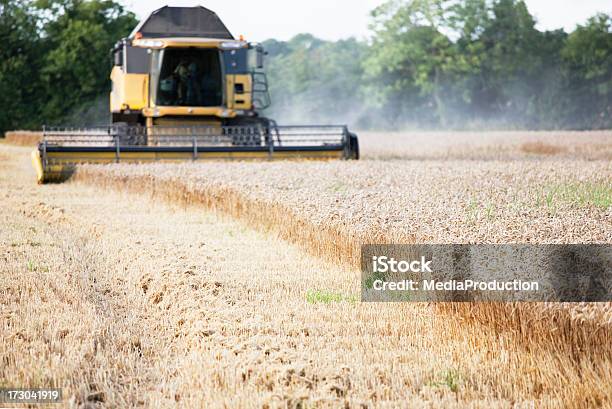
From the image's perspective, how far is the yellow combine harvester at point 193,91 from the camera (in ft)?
57.0

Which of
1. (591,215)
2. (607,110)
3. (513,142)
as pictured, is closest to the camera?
(591,215)

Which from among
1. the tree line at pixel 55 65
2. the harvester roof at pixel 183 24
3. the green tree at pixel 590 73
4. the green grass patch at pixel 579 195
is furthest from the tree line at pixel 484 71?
the green grass patch at pixel 579 195

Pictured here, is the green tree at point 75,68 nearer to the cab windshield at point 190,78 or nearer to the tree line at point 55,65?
the tree line at point 55,65

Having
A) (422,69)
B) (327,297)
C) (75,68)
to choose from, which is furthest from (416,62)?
(327,297)

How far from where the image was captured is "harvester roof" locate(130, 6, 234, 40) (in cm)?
1858

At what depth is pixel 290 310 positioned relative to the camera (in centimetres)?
602

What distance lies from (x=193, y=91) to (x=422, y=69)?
33.7 m

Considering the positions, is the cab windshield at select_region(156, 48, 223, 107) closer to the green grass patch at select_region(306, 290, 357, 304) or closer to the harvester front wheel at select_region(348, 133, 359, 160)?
the harvester front wheel at select_region(348, 133, 359, 160)

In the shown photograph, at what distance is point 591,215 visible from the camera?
7160 millimetres

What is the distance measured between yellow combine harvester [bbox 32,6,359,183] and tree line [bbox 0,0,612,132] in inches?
850

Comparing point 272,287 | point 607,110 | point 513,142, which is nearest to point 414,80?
point 607,110

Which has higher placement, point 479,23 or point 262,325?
point 479,23

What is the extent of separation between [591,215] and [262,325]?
9.23 ft

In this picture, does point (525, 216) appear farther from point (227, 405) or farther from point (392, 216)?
point (227, 405)
